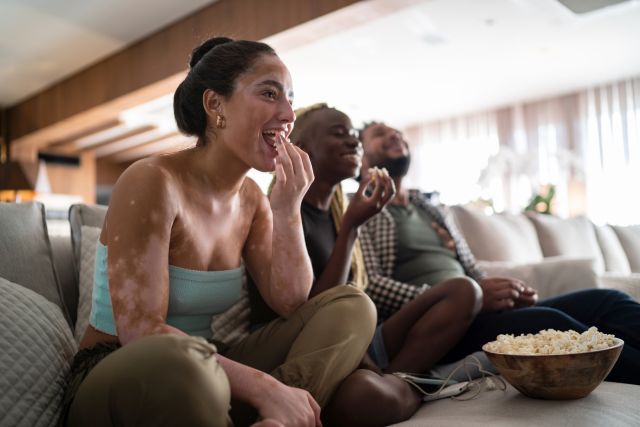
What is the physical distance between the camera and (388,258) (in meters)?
1.97

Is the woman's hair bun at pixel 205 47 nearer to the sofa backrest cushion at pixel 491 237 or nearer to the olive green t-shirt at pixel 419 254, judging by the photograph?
the olive green t-shirt at pixel 419 254

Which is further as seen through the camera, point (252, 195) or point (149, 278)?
point (252, 195)

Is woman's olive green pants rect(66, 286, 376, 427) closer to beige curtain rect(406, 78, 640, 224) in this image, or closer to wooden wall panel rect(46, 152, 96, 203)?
beige curtain rect(406, 78, 640, 224)

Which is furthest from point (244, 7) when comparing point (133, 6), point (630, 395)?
point (630, 395)

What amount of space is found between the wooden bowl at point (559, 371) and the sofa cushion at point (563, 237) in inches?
92.4

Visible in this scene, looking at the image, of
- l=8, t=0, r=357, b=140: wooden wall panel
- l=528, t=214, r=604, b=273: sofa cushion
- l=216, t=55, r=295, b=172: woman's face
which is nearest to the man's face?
l=216, t=55, r=295, b=172: woman's face

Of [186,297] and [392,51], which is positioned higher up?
[392,51]

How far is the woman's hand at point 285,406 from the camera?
853mm

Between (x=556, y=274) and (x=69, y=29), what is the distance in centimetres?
467

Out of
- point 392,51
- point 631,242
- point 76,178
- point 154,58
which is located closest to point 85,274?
point 631,242

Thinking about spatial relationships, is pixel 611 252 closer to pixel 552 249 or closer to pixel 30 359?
pixel 552 249

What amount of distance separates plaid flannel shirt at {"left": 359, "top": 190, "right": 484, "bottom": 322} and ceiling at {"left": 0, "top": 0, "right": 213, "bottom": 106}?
342 cm

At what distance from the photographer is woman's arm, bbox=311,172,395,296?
58.3 inches

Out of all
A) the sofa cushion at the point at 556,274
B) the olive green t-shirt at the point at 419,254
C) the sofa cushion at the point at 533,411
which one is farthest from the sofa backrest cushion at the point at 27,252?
the sofa cushion at the point at 556,274
